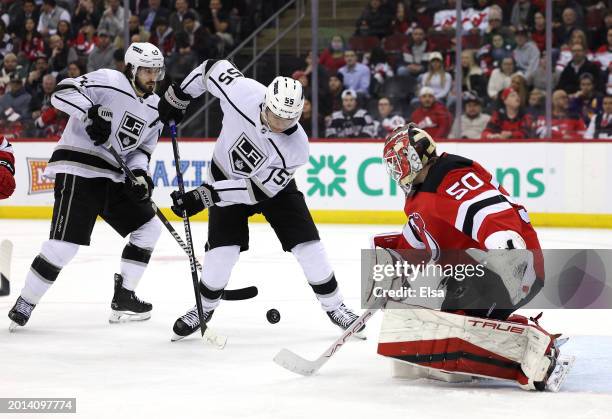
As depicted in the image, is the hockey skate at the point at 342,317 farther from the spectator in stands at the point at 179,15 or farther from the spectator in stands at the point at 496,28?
the spectator in stands at the point at 179,15

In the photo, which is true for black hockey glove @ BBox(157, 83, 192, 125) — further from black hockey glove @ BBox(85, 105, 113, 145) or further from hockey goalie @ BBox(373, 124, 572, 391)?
hockey goalie @ BBox(373, 124, 572, 391)

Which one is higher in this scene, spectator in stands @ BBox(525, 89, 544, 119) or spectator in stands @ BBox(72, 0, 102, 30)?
spectator in stands @ BBox(72, 0, 102, 30)

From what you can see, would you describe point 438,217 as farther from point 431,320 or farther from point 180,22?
point 180,22

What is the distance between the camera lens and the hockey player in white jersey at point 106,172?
4277mm

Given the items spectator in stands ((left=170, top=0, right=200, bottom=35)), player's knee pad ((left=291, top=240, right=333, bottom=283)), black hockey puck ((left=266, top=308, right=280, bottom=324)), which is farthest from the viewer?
spectator in stands ((left=170, top=0, right=200, bottom=35))

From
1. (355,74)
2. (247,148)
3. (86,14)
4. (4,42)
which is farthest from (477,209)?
(4,42)

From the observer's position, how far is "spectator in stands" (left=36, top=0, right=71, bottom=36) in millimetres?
9875

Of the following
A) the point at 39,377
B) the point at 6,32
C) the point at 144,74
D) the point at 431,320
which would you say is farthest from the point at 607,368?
the point at 6,32

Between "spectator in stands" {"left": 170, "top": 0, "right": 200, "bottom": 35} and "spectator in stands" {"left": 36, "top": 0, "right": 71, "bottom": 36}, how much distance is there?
103cm

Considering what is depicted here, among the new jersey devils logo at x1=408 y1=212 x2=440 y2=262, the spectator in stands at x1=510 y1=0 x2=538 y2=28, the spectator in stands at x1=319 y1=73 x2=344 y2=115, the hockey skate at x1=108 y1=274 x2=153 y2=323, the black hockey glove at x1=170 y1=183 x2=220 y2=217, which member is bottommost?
the hockey skate at x1=108 y1=274 x2=153 y2=323

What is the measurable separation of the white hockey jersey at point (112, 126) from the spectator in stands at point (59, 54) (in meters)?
5.25

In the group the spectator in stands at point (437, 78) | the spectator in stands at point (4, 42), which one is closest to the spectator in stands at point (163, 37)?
the spectator in stands at point (4, 42)

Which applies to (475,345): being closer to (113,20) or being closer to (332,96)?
(332,96)

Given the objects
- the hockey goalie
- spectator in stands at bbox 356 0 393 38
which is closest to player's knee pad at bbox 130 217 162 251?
the hockey goalie
